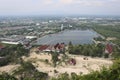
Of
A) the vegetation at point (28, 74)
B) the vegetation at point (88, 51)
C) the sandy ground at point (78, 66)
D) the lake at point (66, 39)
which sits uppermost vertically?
the vegetation at point (28, 74)

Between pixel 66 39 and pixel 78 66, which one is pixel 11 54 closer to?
pixel 78 66

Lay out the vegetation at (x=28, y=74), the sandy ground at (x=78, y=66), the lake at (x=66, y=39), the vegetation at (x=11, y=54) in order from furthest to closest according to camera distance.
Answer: the lake at (x=66, y=39)
the vegetation at (x=11, y=54)
the sandy ground at (x=78, y=66)
the vegetation at (x=28, y=74)

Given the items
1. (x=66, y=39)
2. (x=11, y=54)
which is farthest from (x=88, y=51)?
(x=66, y=39)

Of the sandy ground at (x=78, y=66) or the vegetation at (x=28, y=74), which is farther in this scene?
the sandy ground at (x=78, y=66)

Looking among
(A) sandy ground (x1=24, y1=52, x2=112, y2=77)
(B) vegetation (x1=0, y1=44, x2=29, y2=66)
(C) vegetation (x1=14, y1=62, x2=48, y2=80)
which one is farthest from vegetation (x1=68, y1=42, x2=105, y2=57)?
(C) vegetation (x1=14, y1=62, x2=48, y2=80)

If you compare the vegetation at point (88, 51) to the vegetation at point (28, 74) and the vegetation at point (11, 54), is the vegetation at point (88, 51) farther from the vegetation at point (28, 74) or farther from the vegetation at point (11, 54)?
the vegetation at point (28, 74)

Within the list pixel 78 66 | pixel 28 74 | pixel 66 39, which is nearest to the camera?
pixel 28 74

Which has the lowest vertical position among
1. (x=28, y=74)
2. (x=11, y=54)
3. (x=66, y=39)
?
(x=66, y=39)

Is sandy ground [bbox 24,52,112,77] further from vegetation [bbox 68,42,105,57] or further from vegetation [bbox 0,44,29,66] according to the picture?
vegetation [bbox 0,44,29,66]

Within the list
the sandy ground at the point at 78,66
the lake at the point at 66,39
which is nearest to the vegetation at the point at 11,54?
the sandy ground at the point at 78,66

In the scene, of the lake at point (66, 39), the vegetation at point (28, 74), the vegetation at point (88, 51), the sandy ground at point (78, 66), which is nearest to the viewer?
the vegetation at point (28, 74)

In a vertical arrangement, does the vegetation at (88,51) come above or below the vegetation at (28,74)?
below

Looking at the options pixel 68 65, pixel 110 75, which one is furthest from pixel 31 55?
pixel 110 75
